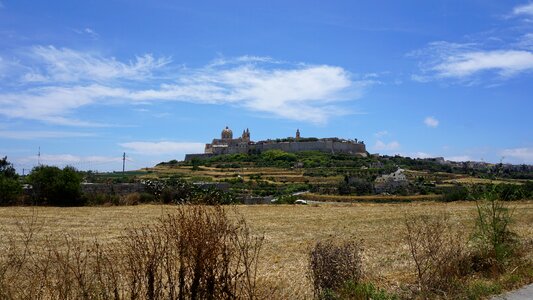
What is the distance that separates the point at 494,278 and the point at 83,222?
24.5 meters

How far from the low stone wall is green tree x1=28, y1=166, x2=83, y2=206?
3.23 metres

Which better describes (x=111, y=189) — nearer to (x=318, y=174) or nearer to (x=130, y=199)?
(x=130, y=199)

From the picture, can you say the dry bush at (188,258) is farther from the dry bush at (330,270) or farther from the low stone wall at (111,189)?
the low stone wall at (111,189)

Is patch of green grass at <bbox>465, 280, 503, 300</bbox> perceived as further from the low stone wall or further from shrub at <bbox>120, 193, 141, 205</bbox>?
the low stone wall

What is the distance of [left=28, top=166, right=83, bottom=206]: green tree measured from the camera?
45000mm

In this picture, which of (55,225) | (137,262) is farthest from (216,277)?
(55,225)

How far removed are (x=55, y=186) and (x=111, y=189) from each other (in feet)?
31.5

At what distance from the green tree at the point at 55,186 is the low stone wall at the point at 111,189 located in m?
3.23

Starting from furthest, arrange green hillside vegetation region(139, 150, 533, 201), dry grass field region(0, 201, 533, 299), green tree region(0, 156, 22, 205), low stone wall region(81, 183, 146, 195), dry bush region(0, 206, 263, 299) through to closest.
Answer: green hillside vegetation region(139, 150, 533, 201), low stone wall region(81, 183, 146, 195), green tree region(0, 156, 22, 205), dry grass field region(0, 201, 533, 299), dry bush region(0, 206, 263, 299)

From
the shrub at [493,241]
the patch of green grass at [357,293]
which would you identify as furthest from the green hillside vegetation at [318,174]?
the patch of green grass at [357,293]

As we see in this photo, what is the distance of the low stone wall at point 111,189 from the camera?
51.2m

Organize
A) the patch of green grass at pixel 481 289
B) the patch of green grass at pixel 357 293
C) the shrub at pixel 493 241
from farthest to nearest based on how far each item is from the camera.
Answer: the shrub at pixel 493 241, the patch of green grass at pixel 481 289, the patch of green grass at pixel 357 293

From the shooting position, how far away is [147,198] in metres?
50.1

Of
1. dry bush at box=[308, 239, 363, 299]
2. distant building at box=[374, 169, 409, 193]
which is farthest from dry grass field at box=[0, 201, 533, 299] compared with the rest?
distant building at box=[374, 169, 409, 193]
